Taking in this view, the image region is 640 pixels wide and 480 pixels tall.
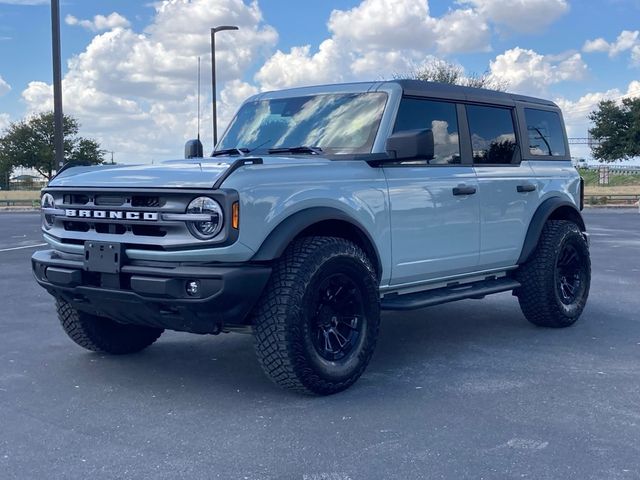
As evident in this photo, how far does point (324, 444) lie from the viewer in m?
3.96

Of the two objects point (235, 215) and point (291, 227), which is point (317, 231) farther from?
point (235, 215)

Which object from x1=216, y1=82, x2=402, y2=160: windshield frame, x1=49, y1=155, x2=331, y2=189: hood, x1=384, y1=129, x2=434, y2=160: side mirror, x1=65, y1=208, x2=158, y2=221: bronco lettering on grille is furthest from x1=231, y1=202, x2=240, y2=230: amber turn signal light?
x1=384, y1=129, x2=434, y2=160: side mirror

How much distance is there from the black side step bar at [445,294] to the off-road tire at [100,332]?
5.66 feet

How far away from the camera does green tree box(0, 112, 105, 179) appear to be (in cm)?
5562

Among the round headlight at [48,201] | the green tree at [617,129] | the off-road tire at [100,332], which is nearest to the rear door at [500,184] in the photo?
the off-road tire at [100,332]

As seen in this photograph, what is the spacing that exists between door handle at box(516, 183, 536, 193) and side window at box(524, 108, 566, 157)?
0.45 metres

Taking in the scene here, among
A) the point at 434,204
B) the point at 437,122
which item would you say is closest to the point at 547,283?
the point at 434,204

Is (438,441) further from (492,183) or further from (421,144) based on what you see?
(492,183)

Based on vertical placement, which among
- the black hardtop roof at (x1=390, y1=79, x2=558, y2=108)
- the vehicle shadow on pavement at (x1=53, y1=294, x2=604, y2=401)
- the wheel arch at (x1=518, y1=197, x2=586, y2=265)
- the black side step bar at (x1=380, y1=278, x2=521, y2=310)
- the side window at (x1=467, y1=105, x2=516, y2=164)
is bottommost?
the vehicle shadow on pavement at (x1=53, y1=294, x2=604, y2=401)

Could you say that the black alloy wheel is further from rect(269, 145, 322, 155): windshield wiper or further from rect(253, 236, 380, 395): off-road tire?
rect(269, 145, 322, 155): windshield wiper

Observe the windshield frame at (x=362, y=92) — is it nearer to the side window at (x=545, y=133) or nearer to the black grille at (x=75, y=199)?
the black grille at (x=75, y=199)

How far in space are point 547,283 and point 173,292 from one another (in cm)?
365

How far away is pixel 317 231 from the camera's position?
16.4ft

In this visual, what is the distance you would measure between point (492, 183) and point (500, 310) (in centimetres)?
203
